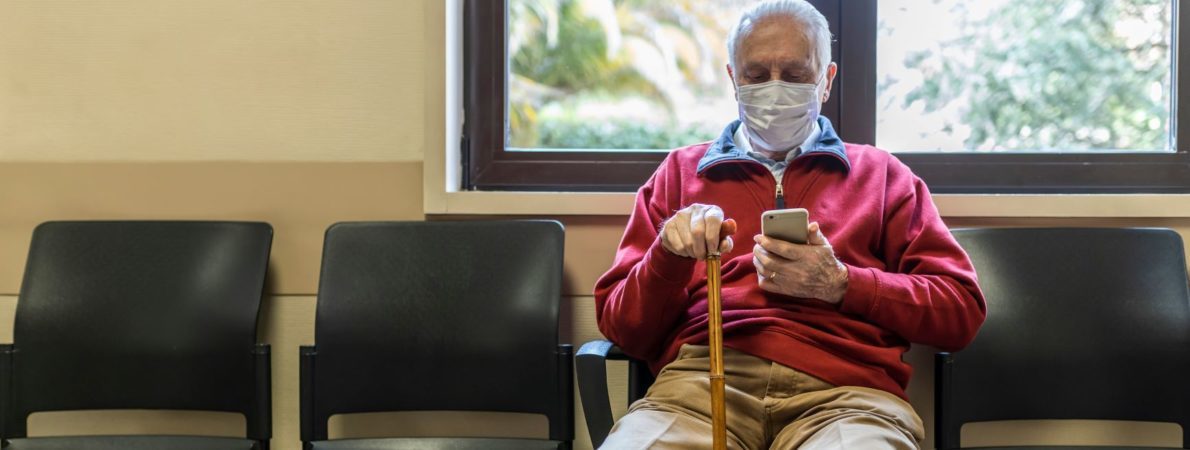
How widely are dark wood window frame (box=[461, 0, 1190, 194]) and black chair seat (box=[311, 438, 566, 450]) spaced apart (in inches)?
27.5

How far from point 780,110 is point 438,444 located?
96 cm

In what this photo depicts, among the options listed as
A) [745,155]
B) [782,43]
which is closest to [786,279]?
[745,155]

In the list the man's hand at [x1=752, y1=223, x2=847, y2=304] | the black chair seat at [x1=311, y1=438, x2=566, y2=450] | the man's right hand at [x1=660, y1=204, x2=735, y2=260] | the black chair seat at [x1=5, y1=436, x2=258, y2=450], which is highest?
the man's right hand at [x1=660, y1=204, x2=735, y2=260]

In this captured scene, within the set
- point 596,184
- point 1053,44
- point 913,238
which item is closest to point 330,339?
point 596,184

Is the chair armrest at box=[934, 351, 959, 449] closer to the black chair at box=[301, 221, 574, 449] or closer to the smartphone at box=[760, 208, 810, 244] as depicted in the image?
the smartphone at box=[760, 208, 810, 244]

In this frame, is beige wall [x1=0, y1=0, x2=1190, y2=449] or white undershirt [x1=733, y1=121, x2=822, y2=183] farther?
beige wall [x1=0, y1=0, x2=1190, y2=449]

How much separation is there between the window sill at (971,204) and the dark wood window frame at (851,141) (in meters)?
0.10

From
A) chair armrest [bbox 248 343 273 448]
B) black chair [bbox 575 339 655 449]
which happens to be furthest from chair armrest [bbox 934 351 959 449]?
chair armrest [bbox 248 343 273 448]

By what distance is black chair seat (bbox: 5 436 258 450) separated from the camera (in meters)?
2.22

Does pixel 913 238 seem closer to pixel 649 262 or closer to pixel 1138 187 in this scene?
pixel 649 262

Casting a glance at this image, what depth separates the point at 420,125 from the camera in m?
2.54

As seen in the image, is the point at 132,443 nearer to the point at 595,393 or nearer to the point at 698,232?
the point at 595,393

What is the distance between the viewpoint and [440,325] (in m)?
2.32

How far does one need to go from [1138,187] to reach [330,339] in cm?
192
